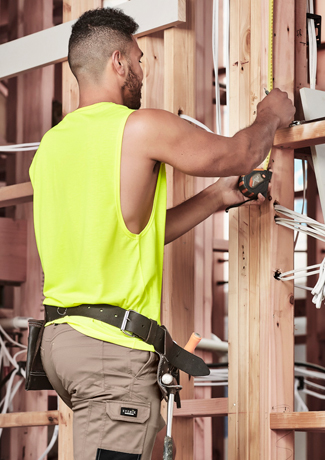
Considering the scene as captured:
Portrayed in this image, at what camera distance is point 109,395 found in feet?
4.85

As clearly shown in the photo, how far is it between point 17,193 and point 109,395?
115 cm

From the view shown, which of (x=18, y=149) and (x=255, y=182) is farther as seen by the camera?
(x=18, y=149)

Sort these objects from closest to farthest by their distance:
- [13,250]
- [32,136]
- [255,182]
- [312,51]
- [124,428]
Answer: [124,428] → [255,182] → [312,51] → [13,250] → [32,136]

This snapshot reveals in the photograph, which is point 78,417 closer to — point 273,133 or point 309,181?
point 273,133

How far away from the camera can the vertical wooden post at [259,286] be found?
180 cm

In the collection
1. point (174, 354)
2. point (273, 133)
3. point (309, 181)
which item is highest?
point (309, 181)

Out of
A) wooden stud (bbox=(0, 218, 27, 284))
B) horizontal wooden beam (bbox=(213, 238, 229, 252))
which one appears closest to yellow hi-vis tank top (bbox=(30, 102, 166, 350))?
wooden stud (bbox=(0, 218, 27, 284))

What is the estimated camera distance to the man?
1482 millimetres

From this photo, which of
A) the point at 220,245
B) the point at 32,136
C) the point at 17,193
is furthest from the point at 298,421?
the point at 32,136

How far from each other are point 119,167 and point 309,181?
2.74 meters

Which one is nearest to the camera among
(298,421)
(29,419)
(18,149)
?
(298,421)

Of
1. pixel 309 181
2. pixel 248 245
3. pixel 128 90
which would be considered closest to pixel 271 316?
pixel 248 245

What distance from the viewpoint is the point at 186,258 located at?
2.12 meters

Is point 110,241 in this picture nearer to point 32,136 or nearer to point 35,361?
point 35,361
